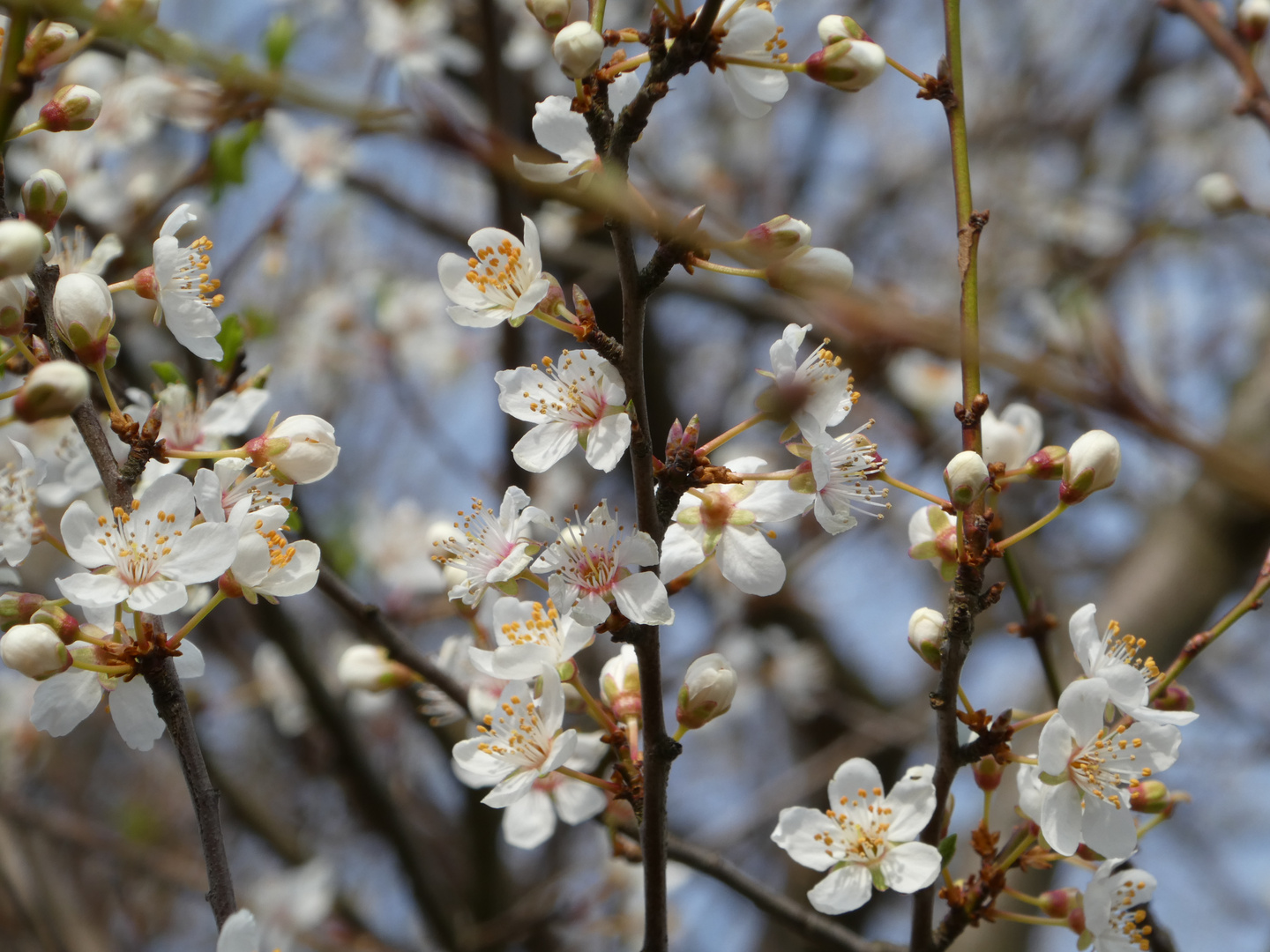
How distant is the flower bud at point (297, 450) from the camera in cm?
147

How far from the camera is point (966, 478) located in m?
1.22

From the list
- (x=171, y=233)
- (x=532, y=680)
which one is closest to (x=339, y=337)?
(x=171, y=233)

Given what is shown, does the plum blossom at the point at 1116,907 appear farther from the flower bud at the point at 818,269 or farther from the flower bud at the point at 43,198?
the flower bud at the point at 43,198

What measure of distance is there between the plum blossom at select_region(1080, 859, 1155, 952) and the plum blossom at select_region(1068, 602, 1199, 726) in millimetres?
236

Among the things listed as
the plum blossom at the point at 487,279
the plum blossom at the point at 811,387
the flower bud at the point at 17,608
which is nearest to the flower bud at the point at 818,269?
the plum blossom at the point at 811,387

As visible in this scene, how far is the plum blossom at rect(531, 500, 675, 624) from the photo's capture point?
48.8 inches

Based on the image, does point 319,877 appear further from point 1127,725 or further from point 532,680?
point 1127,725

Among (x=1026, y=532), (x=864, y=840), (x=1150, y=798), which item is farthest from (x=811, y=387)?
(x=1150, y=798)

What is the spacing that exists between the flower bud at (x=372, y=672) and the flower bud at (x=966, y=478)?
110cm

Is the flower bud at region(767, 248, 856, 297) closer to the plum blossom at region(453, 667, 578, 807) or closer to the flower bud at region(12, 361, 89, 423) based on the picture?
the plum blossom at region(453, 667, 578, 807)

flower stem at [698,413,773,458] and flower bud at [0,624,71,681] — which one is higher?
flower stem at [698,413,773,458]

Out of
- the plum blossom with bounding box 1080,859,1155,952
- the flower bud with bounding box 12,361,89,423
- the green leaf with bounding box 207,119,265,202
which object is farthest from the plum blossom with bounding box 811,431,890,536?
the green leaf with bounding box 207,119,265,202

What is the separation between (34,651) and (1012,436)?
4.87 feet

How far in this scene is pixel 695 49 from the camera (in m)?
1.21
